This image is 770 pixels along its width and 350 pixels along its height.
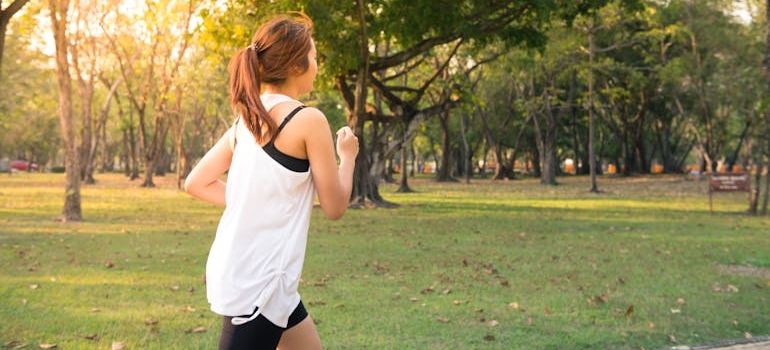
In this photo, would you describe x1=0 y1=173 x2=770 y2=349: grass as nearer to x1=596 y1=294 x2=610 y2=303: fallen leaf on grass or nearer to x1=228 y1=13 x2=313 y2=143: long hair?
x1=596 y1=294 x2=610 y2=303: fallen leaf on grass

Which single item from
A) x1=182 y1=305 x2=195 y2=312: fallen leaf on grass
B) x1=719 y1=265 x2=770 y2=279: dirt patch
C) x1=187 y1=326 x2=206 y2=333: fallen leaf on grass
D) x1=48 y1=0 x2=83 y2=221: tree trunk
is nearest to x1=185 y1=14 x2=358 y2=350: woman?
x1=187 y1=326 x2=206 y2=333: fallen leaf on grass

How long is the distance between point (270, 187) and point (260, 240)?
0.57ft

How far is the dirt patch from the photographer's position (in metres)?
10.5

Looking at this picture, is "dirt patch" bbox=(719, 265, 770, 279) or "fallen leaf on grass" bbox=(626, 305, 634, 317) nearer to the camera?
"fallen leaf on grass" bbox=(626, 305, 634, 317)

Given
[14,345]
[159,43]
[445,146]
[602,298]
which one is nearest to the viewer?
[14,345]

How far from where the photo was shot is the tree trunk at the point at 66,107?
16984 millimetres

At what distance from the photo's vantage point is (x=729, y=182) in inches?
842

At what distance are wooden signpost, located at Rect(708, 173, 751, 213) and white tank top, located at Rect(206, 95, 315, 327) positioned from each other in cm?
2085

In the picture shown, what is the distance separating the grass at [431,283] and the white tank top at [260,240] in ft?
12.4

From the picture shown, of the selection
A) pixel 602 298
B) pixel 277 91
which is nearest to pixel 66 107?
pixel 602 298

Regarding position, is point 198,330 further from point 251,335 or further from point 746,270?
point 746,270

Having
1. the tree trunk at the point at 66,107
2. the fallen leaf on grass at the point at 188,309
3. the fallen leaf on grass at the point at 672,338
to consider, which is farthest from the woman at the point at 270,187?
the tree trunk at the point at 66,107

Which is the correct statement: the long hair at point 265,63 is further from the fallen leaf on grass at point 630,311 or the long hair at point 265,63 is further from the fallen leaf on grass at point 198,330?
the fallen leaf on grass at point 630,311

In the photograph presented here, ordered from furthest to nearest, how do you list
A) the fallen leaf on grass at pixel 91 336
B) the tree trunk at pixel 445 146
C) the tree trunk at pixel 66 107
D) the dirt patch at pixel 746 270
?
the tree trunk at pixel 445 146 → the tree trunk at pixel 66 107 → the dirt patch at pixel 746 270 → the fallen leaf on grass at pixel 91 336
